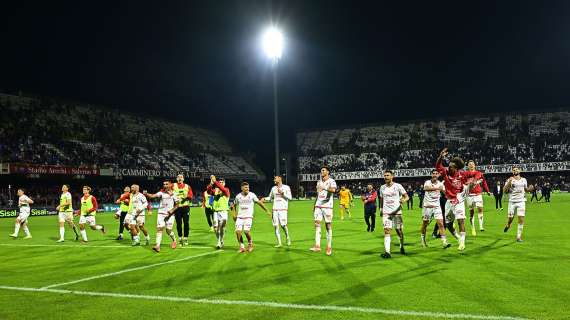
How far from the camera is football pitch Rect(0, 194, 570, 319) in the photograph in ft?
22.5

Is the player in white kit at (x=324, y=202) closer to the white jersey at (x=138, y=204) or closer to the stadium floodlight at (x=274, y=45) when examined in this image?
the white jersey at (x=138, y=204)

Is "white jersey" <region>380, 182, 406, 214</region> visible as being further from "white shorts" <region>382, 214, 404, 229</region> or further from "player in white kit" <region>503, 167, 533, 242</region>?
"player in white kit" <region>503, 167, 533, 242</region>

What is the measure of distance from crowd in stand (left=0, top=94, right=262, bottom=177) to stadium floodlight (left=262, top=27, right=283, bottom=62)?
2406cm

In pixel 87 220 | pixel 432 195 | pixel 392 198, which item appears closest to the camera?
pixel 392 198

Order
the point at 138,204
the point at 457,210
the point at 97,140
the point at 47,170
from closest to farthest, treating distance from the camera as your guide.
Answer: the point at 457,210
the point at 138,204
the point at 47,170
the point at 97,140

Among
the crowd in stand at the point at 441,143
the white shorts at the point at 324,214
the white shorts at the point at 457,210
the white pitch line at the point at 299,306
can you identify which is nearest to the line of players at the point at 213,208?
the white shorts at the point at 324,214

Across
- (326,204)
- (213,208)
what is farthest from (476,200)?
(213,208)

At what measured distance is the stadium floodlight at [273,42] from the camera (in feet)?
93.6

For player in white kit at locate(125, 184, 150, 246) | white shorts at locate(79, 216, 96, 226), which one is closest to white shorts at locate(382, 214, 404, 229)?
player in white kit at locate(125, 184, 150, 246)

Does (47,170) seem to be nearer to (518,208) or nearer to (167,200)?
(167,200)

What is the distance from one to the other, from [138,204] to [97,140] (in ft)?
134

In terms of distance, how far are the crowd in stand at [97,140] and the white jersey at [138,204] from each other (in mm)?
28113

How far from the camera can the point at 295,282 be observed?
8.82 metres

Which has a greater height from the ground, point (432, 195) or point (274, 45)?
point (274, 45)
